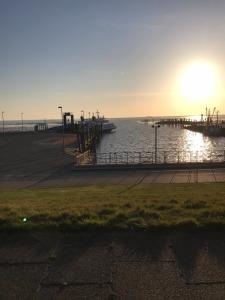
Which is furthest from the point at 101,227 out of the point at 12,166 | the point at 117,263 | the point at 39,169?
the point at 12,166

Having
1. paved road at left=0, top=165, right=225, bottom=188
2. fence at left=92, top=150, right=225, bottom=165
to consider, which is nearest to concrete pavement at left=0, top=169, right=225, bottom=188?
paved road at left=0, top=165, right=225, bottom=188

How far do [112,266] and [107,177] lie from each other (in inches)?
846

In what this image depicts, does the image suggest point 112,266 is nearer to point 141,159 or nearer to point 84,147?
point 141,159

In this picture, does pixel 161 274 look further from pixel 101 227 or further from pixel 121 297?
pixel 101 227

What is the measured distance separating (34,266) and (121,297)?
143cm

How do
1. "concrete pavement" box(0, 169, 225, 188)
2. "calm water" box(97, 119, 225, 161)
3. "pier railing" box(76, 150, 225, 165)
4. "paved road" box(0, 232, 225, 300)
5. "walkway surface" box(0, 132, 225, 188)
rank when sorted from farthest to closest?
1. "calm water" box(97, 119, 225, 161)
2. "pier railing" box(76, 150, 225, 165)
3. "walkway surface" box(0, 132, 225, 188)
4. "concrete pavement" box(0, 169, 225, 188)
5. "paved road" box(0, 232, 225, 300)

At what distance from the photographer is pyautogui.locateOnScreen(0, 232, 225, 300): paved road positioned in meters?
5.00

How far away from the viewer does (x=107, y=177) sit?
27.1m

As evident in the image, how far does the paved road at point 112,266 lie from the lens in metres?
5.00

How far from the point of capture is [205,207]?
29.8ft

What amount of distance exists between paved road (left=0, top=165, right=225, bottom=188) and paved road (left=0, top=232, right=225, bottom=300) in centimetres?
1755

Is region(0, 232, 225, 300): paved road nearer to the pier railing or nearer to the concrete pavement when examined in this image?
the concrete pavement

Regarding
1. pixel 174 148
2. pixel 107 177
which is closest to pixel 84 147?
pixel 174 148

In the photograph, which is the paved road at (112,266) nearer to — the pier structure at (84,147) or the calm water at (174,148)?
the pier structure at (84,147)
